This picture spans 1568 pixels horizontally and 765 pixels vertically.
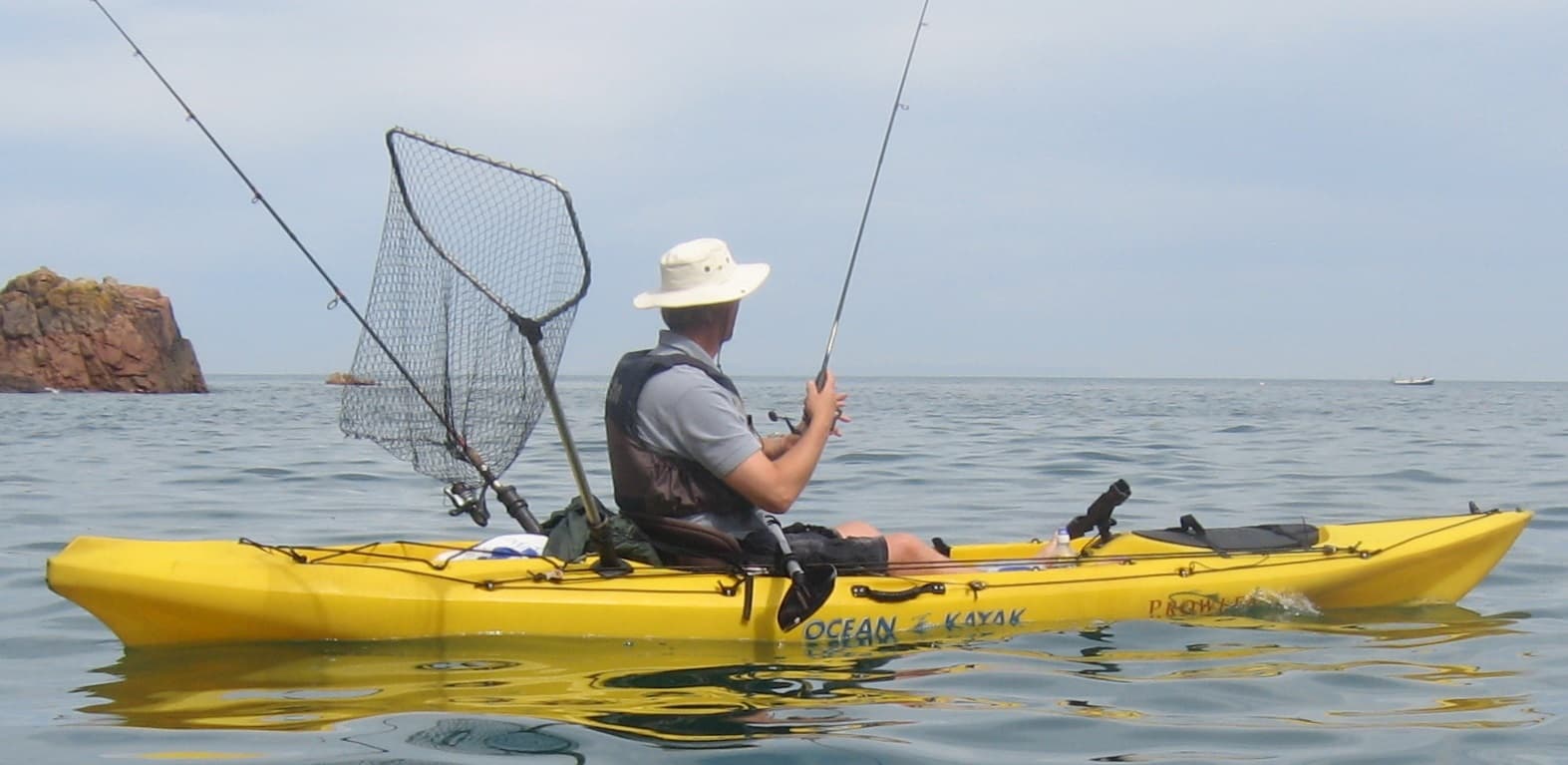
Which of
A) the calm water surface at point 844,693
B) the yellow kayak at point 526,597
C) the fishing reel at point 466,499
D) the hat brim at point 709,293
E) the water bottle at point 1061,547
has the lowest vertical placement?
the calm water surface at point 844,693

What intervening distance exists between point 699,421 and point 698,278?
1.68 ft

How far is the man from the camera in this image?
518cm

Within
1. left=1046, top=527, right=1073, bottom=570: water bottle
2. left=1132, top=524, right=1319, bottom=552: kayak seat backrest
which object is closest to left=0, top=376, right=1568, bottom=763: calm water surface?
left=1132, top=524, right=1319, bottom=552: kayak seat backrest

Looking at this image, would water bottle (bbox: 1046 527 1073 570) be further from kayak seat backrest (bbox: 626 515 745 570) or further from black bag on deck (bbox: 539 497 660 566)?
black bag on deck (bbox: 539 497 660 566)

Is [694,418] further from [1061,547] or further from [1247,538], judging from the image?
[1247,538]

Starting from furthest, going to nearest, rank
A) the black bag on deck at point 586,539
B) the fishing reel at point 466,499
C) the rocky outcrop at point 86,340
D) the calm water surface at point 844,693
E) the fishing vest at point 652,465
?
the rocky outcrop at point 86,340 → the fishing reel at point 466,499 → the black bag on deck at point 586,539 → the fishing vest at point 652,465 → the calm water surface at point 844,693

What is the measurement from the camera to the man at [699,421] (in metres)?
5.18

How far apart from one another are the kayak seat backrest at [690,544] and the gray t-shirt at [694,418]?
0.34 meters

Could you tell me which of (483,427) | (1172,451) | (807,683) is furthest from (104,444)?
(807,683)

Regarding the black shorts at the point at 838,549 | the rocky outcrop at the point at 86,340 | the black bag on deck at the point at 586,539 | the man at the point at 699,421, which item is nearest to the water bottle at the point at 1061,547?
the black shorts at the point at 838,549

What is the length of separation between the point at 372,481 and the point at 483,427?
801cm

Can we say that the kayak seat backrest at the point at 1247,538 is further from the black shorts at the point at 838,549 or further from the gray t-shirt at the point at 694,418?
the gray t-shirt at the point at 694,418

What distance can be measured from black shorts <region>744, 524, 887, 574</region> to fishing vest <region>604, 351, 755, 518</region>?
0.38 meters

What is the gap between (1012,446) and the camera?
60.9 feet
